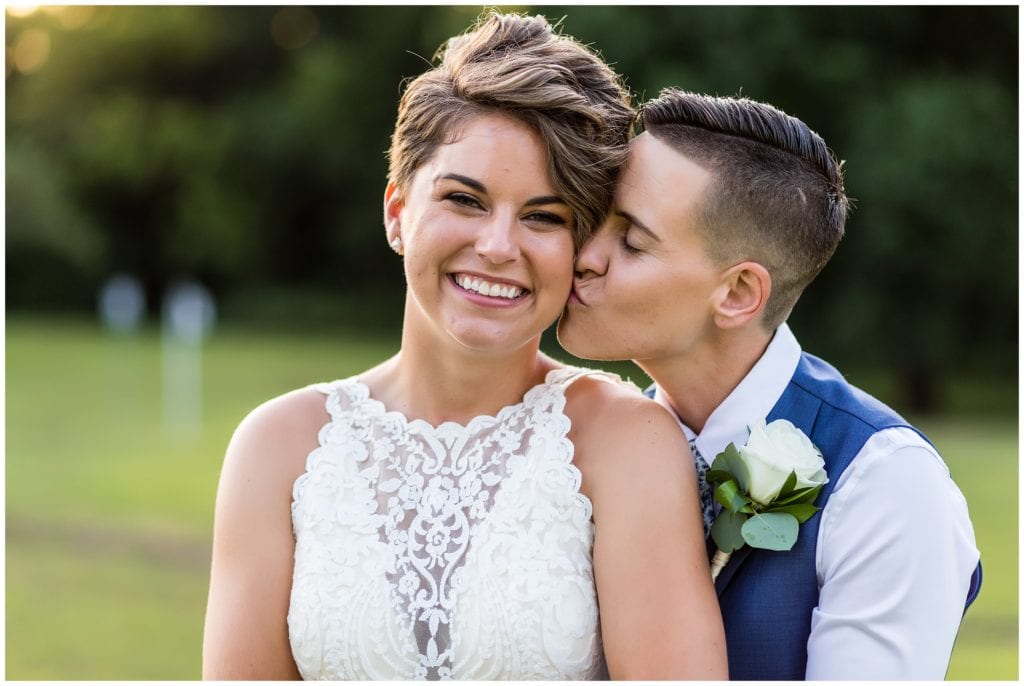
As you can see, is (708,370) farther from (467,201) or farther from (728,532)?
(467,201)

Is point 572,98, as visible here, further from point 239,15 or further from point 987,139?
point 239,15

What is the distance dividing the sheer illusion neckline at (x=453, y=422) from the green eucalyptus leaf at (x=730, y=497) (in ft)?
1.62

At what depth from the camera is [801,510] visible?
279cm

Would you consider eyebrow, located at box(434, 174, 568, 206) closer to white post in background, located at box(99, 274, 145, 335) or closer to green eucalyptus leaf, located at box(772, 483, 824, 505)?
green eucalyptus leaf, located at box(772, 483, 824, 505)

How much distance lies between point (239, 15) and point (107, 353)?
494 inches

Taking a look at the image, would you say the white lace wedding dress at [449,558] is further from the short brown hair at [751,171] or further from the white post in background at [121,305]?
the white post in background at [121,305]

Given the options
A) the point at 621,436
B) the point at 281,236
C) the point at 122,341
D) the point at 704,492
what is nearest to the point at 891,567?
the point at 704,492

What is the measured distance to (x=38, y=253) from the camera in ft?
102

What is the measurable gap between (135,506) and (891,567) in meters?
12.3

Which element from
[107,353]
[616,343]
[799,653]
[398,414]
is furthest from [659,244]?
[107,353]

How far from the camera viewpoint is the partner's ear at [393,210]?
118 inches

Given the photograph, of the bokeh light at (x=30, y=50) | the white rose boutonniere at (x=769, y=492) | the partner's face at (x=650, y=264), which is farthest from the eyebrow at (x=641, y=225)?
the bokeh light at (x=30, y=50)

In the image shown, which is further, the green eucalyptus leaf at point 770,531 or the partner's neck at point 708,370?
the partner's neck at point 708,370

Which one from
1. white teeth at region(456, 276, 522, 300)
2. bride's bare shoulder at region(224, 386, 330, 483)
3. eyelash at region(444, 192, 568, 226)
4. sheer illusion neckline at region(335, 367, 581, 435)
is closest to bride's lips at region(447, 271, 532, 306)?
white teeth at region(456, 276, 522, 300)
